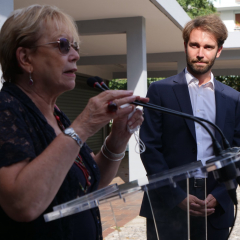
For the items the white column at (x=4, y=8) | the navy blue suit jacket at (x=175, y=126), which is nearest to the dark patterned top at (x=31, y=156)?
the navy blue suit jacket at (x=175, y=126)

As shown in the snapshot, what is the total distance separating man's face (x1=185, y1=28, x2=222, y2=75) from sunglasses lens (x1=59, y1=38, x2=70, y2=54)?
3.87ft

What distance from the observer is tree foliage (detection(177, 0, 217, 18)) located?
78.8 feet

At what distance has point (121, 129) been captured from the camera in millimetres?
1812

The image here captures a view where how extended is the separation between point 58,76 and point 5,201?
600 millimetres

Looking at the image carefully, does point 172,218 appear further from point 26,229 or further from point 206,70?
point 206,70

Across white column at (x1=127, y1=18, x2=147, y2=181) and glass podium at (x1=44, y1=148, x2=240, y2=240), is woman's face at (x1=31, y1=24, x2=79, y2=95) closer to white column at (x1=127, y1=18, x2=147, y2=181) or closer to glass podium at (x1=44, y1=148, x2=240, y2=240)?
glass podium at (x1=44, y1=148, x2=240, y2=240)

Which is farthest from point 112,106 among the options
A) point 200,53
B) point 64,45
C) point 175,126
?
point 200,53

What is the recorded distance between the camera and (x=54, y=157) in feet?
4.18

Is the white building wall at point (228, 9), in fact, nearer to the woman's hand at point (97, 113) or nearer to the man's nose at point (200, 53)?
the man's nose at point (200, 53)

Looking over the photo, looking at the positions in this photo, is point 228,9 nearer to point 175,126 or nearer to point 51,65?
point 175,126

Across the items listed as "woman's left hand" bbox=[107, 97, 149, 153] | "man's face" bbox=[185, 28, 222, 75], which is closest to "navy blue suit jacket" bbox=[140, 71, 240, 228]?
"man's face" bbox=[185, 28, 222, 75]

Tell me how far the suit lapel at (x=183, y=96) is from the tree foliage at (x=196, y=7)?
22665mm

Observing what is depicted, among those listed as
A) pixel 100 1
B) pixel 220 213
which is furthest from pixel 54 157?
pixel 100 1

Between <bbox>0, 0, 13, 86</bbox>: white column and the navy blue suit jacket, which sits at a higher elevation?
<bbox>0, 0, 13, 86</bbox>: white column
